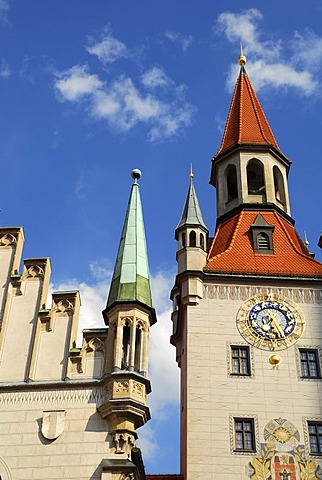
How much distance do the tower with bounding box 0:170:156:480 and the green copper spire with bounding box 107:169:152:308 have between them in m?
0.03

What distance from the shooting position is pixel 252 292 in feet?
76.0

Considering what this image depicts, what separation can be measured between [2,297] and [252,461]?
8.76 m

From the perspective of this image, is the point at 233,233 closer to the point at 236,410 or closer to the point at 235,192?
the point at 235,192


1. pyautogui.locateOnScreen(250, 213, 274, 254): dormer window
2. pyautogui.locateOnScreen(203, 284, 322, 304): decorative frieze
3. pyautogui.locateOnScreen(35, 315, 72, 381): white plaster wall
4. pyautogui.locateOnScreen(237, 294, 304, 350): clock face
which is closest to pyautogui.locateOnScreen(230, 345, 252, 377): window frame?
pyautogui.locateOnScreen(237, 294, 304, 350): clock face

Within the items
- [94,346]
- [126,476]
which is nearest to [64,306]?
[94,346]

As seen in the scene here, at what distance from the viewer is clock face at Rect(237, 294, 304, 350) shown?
2198 cm

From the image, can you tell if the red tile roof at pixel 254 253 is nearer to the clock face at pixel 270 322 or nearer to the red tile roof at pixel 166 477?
the clock face at pixel 270 322

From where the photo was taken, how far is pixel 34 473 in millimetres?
12438

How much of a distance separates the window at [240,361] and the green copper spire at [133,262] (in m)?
7.13

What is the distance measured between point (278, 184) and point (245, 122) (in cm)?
368

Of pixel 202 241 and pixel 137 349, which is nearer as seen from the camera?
pixel 137 349

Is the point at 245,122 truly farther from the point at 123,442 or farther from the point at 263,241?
the point at 123,442

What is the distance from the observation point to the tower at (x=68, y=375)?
12555 millimetres

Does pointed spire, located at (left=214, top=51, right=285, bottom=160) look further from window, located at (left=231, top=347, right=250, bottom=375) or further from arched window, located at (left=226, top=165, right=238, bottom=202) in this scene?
window, located at (left=231, top=347, right=250, bottom=375)
